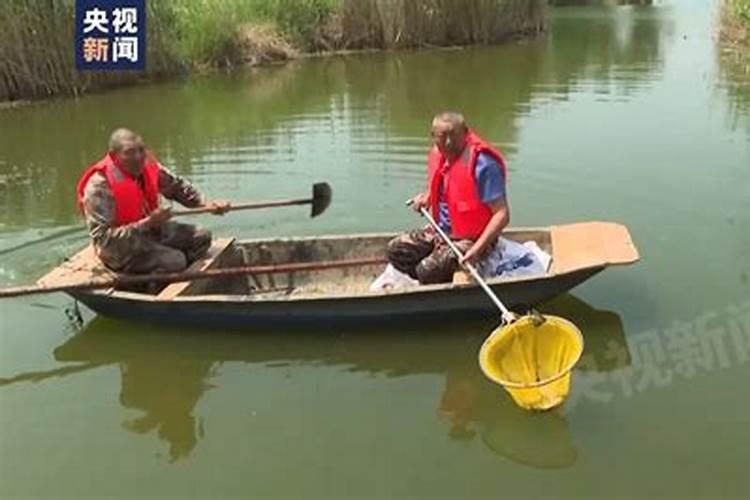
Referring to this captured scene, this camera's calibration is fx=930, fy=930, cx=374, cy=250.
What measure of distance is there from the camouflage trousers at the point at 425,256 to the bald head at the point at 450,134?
0.60 metres

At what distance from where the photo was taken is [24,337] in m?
6.29

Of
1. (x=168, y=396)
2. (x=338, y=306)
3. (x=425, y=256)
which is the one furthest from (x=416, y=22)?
(x=168, y=396)

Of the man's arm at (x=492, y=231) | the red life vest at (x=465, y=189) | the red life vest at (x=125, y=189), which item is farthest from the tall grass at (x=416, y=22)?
the man's arm at (x=492, y=231)

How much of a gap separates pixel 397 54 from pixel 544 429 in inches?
606

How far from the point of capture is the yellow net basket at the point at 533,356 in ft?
15.6

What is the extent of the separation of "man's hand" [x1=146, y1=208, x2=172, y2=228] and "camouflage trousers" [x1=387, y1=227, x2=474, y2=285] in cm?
148

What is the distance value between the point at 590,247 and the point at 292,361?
2029 millimetres

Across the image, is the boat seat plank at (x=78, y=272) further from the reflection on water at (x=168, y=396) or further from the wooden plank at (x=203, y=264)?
the reflection on water at (x=168, y=396)

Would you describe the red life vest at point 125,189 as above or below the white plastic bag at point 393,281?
above

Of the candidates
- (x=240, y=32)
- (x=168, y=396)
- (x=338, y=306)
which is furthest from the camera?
(x=240, y=32)

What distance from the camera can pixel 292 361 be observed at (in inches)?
229

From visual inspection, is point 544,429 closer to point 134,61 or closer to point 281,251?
point 281,251

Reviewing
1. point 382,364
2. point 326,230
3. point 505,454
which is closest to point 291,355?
point 382,364

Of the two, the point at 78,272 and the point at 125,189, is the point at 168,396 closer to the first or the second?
the point at 78,272
